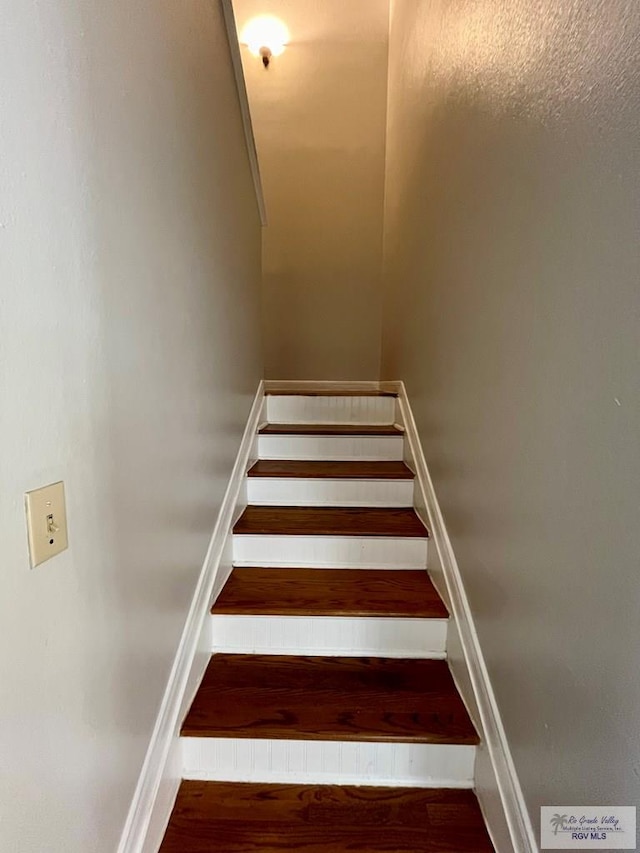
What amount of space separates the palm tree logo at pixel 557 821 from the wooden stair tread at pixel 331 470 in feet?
4.17

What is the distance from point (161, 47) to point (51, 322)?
86 centimetres

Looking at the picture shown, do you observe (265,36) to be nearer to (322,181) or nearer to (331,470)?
(322,181)

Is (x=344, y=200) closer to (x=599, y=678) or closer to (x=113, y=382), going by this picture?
(x=113, y=382)

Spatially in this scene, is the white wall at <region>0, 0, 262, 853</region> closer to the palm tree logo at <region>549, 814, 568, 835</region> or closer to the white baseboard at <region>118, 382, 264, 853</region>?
the white baseboard at <region>118, 382, 264, 853</region>

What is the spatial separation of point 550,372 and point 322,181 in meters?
3.06

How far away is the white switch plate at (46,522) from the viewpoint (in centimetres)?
59

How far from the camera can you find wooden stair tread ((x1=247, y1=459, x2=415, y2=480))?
2010 millimetres

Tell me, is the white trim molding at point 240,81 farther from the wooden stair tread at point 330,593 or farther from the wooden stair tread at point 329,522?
the wooden stair tread at point 330,593

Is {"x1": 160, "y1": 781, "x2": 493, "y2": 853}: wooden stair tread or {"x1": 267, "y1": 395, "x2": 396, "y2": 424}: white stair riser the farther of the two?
{"x1": 267, "y1": 395, "x2": 396, "y2": 424}: white stair riser

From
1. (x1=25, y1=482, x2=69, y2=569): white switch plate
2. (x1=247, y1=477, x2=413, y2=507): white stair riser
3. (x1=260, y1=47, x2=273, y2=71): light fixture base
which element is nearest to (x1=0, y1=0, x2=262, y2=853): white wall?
(x1=25, y1=482, x2=69, y2=569): white switch plate

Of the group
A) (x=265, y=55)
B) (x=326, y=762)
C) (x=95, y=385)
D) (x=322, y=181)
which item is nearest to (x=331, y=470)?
(x=326, y=762)

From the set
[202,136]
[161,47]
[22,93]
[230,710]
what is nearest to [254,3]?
[202,136]

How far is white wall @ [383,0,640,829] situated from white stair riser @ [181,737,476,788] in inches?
11.8

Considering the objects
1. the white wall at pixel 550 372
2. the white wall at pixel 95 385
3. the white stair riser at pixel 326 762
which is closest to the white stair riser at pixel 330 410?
the white wall at pixel 550 372
